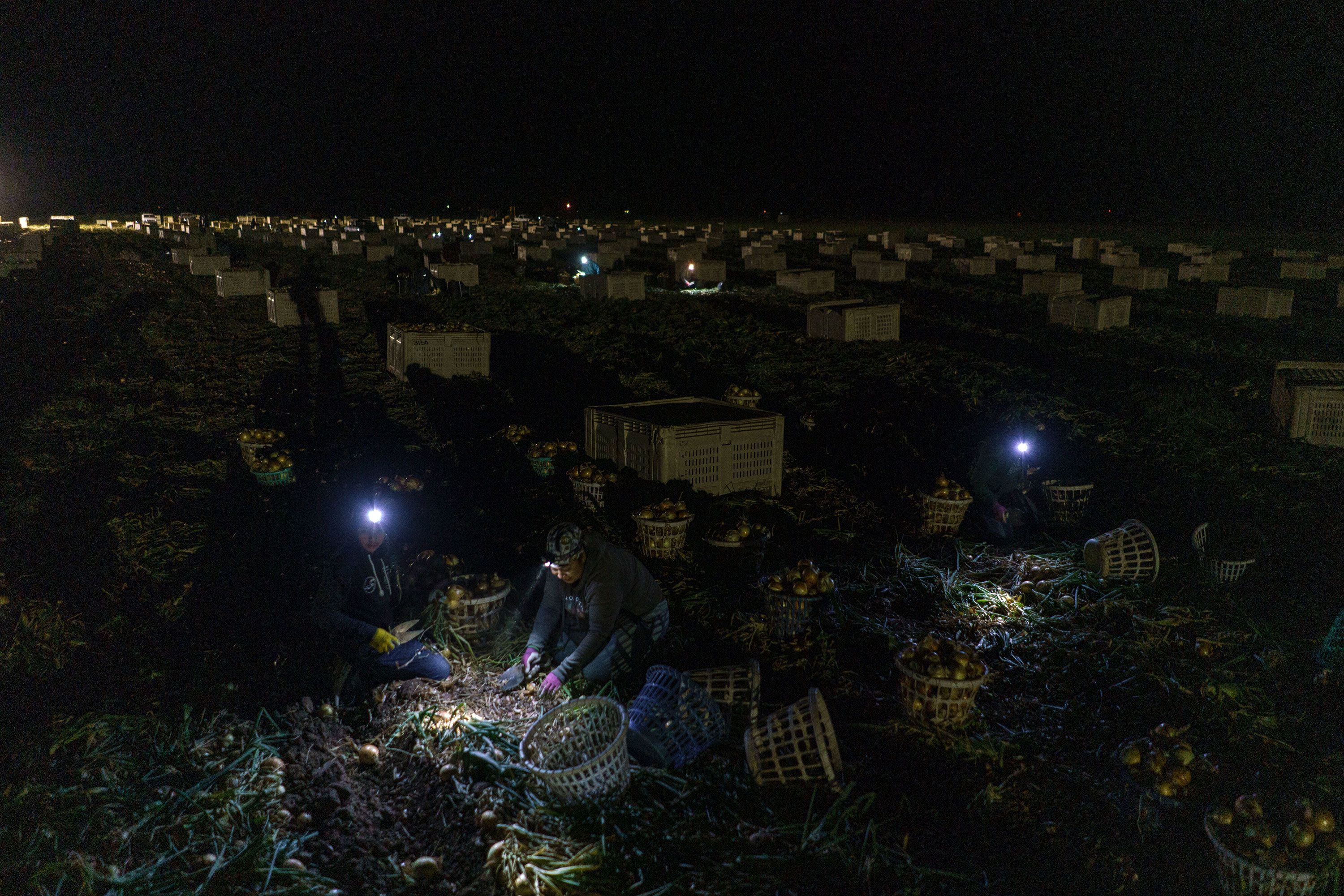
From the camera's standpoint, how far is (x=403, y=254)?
34.9 meters

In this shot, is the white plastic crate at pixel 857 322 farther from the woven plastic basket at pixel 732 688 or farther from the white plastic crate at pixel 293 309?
the woven plastic basket at pixel 732 688

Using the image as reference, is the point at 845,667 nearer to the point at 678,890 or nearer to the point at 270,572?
the point at 678,890

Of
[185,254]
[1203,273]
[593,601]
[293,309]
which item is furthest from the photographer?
[185,254]

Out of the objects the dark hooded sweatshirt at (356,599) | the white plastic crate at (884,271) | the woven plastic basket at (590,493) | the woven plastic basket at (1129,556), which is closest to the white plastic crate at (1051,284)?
the white plastic crate at (884,271)

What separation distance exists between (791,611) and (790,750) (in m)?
1.60

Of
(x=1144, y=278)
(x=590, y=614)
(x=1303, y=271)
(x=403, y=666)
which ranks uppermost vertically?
(x=1303, y=271)

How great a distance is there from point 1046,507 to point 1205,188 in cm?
8822

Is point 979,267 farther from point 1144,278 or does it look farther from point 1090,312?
point 1090,312

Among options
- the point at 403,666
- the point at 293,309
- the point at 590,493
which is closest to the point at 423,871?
the point at 403,666

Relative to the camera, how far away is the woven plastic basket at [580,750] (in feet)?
12.8

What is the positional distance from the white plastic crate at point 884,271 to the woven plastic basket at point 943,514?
20.5 m

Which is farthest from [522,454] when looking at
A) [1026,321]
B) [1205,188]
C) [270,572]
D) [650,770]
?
[1205,188]

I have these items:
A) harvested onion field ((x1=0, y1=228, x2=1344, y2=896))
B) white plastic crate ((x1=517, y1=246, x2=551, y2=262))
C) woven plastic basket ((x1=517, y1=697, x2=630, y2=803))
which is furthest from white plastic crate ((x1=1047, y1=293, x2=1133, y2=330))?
white plastic crate ((x1=517, y1=246, x2=551, y2=262))

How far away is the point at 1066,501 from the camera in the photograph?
25.8ft
